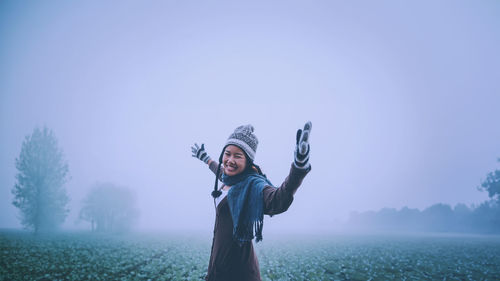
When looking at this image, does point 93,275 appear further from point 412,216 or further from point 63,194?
point 412,216

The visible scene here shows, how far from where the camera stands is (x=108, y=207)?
150 ft

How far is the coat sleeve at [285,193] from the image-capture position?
5.81 feet

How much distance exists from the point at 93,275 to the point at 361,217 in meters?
138

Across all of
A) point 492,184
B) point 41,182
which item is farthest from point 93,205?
point 492,184

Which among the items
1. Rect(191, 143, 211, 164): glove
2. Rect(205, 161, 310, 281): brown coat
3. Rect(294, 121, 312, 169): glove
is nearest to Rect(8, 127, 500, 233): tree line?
Rect(191, 143, 211, 164): glove

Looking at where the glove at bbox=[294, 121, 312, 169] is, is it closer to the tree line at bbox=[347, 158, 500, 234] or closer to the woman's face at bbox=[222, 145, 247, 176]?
the woman's face at bbox=[222, 145, 247, 176]

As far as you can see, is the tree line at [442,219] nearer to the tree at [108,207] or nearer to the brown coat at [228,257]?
the brown coat at [228,257]

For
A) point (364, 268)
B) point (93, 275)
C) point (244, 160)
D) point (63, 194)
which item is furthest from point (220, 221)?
point (63, 194)

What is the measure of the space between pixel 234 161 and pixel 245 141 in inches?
12.4

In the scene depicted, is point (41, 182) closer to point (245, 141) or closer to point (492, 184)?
point (245, 141)

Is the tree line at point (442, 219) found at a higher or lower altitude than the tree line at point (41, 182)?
lower

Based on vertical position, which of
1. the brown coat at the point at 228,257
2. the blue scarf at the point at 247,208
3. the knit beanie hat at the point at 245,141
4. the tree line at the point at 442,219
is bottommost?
the tree line at the point at 442,219

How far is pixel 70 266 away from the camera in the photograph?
32.4 feet

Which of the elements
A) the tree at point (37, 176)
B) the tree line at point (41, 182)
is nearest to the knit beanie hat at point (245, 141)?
the tree line at point (41, 182)
